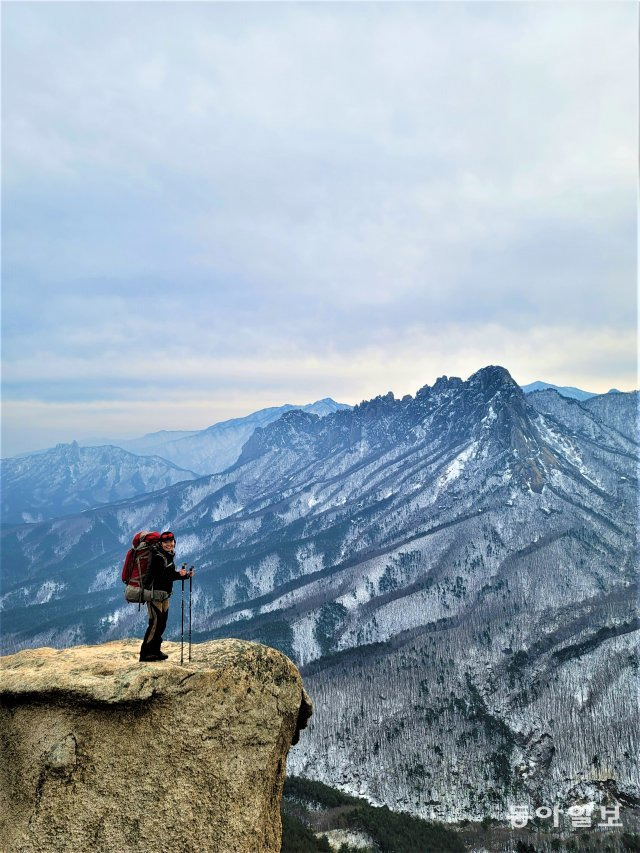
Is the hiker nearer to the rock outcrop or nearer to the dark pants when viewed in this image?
the dark pants

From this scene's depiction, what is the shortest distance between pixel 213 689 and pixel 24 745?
6677 mm

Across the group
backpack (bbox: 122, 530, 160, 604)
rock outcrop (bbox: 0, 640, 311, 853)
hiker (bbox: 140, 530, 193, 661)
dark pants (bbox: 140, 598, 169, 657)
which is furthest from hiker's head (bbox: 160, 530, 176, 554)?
rock outcrop (bbox: 0, 640, 311, 853)

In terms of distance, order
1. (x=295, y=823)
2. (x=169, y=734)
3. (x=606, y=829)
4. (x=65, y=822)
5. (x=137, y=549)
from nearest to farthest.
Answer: (x=65, y=822), (x=169, y=734), (x=137, y=549), (x=295, y=823), (x=606, y=829)

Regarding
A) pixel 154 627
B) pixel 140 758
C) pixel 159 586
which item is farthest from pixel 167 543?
pixel 140 758

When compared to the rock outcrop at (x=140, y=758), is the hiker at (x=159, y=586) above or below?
above

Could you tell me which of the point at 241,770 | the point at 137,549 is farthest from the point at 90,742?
the point at 137,549

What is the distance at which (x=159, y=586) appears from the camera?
61.1ft

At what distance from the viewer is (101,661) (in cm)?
1914

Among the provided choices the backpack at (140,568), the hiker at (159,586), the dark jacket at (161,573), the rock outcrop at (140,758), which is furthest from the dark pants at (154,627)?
the rock outcrop at (140,758)

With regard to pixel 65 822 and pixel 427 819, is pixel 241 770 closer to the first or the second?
pixel 65 822

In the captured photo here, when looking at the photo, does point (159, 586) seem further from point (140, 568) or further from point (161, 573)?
point (140, 568)

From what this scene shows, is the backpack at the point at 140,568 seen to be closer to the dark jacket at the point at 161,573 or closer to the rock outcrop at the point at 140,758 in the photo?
the dark jacket at the point at 161,573

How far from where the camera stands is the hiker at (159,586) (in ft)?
61.0

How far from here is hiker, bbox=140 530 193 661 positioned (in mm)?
18594
